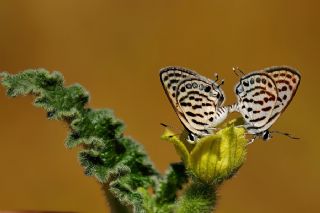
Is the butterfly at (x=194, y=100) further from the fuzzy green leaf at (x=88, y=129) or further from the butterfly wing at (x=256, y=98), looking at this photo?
the fuzzy green leaf at (x=88, y=129)

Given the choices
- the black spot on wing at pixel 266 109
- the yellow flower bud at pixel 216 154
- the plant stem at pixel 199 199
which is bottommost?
the plant stem at pixel 199 199

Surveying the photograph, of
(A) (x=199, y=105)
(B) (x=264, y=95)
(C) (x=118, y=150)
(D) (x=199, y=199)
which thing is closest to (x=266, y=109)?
(B) (x=264, y=95)

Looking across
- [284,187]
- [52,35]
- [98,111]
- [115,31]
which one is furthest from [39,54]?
[98,111]

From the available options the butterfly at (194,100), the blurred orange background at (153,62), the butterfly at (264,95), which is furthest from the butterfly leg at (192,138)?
the blurred orange background at (153,62)

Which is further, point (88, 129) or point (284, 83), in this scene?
point (88, 129)

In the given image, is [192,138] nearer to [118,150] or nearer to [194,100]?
[194,100]
